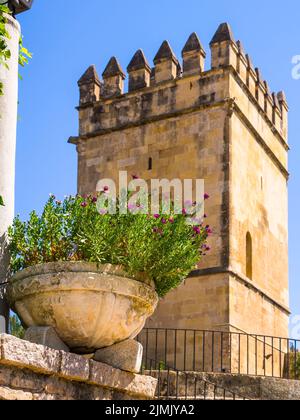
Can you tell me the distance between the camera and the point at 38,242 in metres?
7.41

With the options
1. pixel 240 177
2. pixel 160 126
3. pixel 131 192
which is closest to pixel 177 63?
pixel 160 126

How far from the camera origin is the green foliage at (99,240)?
7.29 metres

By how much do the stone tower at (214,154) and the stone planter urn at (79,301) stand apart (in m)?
12.1

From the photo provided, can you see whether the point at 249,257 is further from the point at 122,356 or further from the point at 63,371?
the point at 63,371

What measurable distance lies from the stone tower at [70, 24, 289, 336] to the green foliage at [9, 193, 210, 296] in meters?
11.8

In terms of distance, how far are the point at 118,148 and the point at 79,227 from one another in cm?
1492

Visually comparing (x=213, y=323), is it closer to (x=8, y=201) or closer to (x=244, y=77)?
(x=244, y=77)

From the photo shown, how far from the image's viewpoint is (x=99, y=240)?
727 cm

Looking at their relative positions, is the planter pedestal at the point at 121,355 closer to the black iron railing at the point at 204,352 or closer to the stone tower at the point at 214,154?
the black iron railing at the point at 204,352

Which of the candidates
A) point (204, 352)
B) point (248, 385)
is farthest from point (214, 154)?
point (248, 385)

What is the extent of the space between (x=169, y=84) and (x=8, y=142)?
14361mm

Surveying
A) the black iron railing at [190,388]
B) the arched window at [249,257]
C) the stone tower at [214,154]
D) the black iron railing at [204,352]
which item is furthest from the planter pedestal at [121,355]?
the arched window at [249,257]

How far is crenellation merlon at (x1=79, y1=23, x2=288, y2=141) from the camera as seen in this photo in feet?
69.2

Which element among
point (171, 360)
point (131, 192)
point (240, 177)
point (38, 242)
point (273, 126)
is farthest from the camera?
point (273, 126)
